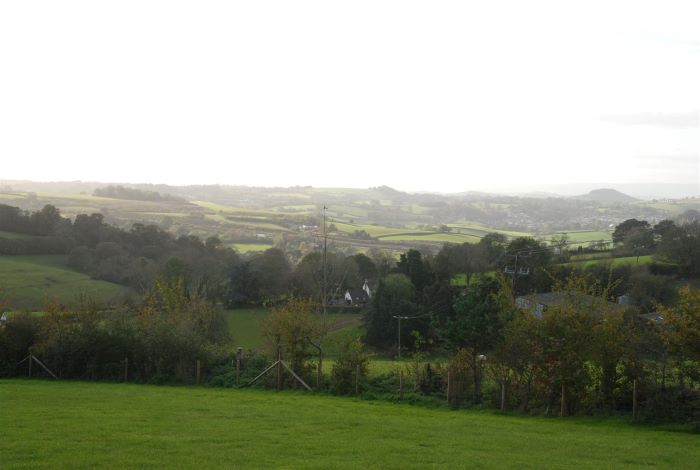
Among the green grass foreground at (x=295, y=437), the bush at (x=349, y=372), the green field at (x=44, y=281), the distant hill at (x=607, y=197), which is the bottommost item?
the green field at (x=44, y=281)

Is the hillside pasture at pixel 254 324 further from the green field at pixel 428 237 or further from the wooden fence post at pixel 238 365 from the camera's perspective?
the green field at pixel 428 237

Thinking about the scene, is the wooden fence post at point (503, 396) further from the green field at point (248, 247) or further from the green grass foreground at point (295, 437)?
the green field at point (248, 247)

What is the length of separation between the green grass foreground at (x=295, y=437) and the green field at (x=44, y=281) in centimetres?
2668

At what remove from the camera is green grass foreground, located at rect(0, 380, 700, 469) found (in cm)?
1116

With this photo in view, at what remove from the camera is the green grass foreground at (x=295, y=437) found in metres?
11.2

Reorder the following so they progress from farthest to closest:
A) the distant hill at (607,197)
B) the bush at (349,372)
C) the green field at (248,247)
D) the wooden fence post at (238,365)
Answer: the distant hill at (607,197) → the green field at (248,247) → the wooden fence post at (238,365) → the bush at (349,372)

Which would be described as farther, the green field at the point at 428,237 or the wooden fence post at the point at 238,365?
the green field at the point at 428,237

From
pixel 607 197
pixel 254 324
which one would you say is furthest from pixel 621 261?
pixel 607 197

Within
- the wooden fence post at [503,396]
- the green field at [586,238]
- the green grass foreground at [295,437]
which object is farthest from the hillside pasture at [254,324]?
the green field at [586,238]

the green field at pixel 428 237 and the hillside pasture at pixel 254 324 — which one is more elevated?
the green field at pixel 428 237

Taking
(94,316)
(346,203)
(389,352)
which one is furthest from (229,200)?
(94,316)

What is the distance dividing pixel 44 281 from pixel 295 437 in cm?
4215

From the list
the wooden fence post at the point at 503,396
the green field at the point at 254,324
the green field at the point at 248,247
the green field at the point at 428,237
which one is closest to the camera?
the wooden fence post at the point at 503,396

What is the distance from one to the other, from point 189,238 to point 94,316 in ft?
138
